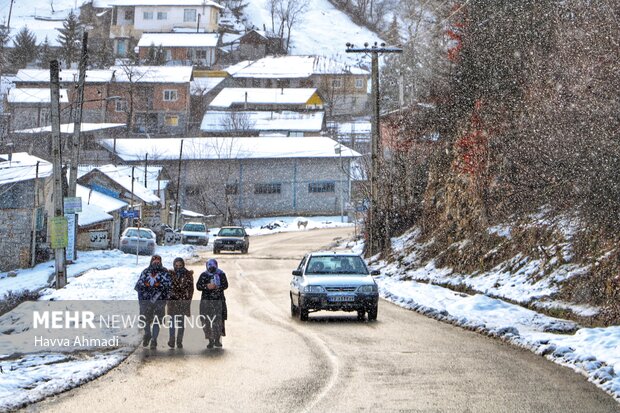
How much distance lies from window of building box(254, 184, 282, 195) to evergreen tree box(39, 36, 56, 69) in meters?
65.0

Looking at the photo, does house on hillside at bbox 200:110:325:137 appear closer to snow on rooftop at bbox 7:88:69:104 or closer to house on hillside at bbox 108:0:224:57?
snow on rooftop at bbox 7:88:69:104

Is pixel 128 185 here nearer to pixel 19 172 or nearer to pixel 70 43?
pixel 19 172

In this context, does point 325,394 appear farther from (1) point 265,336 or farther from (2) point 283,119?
(2) point 283,119

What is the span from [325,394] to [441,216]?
25.0 metres

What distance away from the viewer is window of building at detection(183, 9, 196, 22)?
158 metres

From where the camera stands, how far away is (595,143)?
1675 cm

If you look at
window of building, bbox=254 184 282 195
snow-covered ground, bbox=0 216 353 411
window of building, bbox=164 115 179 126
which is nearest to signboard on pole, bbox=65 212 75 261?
snow-covered ground, bbox=0 216 353 411

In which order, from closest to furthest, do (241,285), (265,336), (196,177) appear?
1. (265,336)
2. (241,285)
3. (196,177)

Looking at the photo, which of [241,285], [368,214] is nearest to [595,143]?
[241,285]

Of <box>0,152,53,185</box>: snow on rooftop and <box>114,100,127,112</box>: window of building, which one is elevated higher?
<box>114,100,127,112</box>: window of building

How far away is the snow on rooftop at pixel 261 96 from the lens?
370 ft

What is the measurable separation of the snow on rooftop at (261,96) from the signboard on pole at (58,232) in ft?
275

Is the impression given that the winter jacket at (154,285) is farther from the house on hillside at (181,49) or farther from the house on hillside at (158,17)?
the house on hillside at (158,17)

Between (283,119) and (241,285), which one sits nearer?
(241,285)
